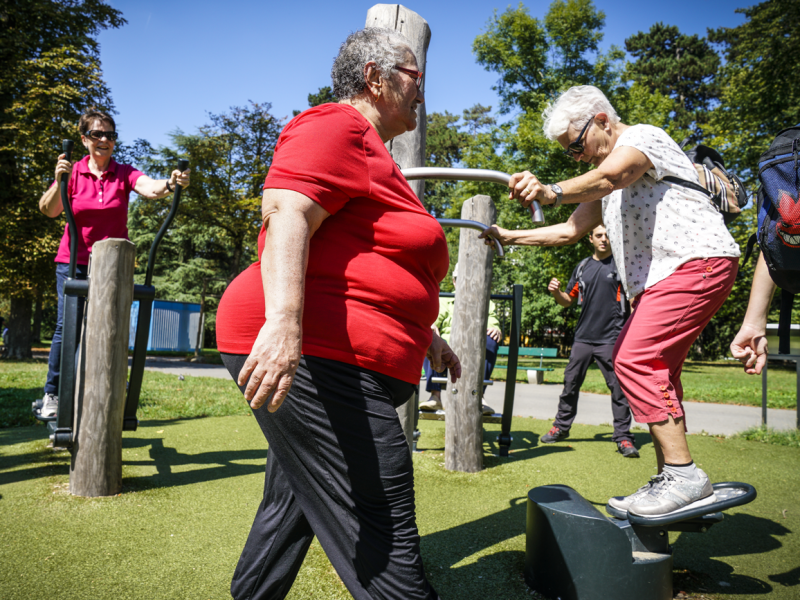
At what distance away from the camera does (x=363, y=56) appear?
1.61 m

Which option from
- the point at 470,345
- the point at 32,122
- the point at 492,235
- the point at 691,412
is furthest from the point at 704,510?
the point at 32,122

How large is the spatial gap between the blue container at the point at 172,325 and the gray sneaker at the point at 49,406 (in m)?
18.3

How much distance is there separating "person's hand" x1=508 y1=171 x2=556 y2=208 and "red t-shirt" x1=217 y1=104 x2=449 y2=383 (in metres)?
0.65

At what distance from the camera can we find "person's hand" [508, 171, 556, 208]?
2.00m

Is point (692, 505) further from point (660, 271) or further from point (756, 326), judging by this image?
point (660, 271)

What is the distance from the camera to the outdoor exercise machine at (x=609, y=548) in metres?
2.00

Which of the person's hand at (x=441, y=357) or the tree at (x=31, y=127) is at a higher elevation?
the tree at (x=31, y=127)

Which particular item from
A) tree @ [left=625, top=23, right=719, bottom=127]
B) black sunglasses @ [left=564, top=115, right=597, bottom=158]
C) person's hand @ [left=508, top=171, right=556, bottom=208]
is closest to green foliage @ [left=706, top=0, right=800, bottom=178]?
tree @ [left=625, top=23, right=719, bottom=127]

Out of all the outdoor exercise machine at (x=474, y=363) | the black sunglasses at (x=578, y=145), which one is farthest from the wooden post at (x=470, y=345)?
the black sunglasses at (x=578, y=145)

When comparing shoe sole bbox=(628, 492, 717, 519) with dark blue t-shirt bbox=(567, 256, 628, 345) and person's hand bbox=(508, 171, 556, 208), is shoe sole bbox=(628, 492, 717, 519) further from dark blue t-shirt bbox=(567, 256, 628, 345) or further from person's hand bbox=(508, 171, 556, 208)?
dark blue t-shirt bbox=(567, 256, 628, 345)

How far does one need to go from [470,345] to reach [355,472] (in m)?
2.96

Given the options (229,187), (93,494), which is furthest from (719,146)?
(93,494)

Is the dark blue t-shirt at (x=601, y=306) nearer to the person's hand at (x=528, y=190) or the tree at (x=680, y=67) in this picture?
the person's hand at (x=528, y=190)

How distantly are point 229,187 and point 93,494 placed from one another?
17.5m
